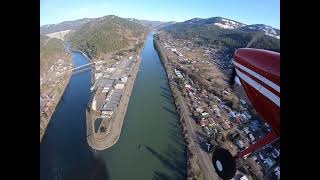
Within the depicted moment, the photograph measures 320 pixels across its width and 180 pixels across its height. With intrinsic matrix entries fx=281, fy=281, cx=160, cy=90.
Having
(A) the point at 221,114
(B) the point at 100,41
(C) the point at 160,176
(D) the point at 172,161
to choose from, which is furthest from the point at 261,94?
(B) the point at 100,41

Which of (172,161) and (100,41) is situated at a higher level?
(100,41)

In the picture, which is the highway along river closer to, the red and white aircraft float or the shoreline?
the shoreline

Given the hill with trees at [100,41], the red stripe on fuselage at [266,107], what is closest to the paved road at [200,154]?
the red stripe on fuselage at [266,107]

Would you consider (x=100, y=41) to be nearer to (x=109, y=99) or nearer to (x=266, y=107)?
(x=109, y=99)

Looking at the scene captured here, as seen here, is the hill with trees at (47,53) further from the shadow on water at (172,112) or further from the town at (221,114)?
the shadow on water at (172,112)
